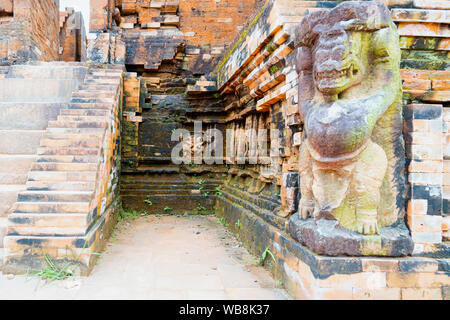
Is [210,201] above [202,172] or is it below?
below

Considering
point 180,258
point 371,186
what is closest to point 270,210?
point 180,258

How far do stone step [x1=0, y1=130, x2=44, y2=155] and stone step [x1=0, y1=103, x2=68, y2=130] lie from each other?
362 millimetres

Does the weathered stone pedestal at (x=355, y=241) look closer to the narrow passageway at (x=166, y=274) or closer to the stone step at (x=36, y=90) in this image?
the narrow passageway at (x=166, y=274)

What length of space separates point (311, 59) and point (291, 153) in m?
0.97

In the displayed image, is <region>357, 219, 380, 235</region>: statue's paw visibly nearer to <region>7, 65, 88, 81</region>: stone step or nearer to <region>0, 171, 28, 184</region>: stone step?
<region>0, 171, 28, 184</region>: stone step

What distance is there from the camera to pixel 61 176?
324 cm

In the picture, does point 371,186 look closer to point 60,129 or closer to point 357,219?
point 357,219

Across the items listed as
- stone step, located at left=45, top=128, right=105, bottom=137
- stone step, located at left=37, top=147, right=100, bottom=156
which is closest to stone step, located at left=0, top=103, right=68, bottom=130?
stone step, located at left=45, top=128, right=105, bottom=137

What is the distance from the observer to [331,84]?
2279 millimetres

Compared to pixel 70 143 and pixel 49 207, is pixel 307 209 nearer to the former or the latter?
pixel 49 207

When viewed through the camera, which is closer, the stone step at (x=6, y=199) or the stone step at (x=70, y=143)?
the stone step at (x=6, y=199)

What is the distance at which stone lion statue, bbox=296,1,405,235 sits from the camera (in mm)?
2248

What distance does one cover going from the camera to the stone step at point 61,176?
3211mm

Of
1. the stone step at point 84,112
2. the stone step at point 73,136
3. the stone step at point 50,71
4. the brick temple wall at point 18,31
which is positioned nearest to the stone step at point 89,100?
the stone step at point 84,112
